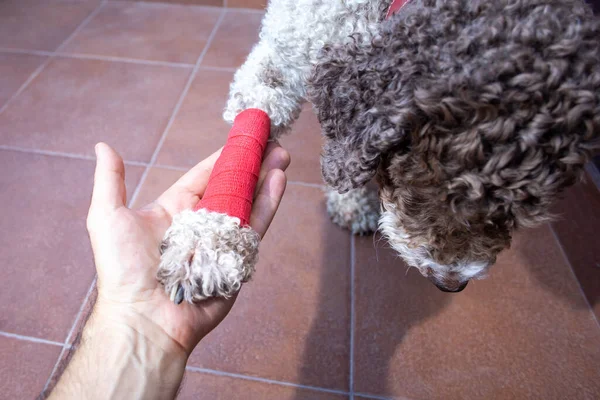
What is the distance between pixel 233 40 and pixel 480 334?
2.53 meters

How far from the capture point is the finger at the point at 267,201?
1.29 m

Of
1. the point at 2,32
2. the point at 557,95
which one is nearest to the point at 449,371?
the point at 557,95

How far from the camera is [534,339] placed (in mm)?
1648

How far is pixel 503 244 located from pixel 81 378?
4.03 feet

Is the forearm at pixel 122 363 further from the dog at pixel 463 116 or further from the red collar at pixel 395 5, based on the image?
the red collar at pixel 395 5

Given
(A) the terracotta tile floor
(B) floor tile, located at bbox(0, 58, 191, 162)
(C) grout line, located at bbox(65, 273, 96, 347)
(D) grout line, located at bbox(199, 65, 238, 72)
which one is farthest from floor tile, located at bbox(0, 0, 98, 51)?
(C) grout line, located at bbox(65, 273, 96, 347)

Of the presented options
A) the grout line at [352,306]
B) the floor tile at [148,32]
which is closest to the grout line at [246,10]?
the floor tile at [148,32]

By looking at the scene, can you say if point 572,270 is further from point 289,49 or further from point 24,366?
point 24,366

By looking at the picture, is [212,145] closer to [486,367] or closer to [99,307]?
[99,307]

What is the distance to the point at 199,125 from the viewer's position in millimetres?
2375

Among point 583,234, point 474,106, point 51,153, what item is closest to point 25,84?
point 51,153

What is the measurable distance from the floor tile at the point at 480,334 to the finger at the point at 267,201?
0.66 m

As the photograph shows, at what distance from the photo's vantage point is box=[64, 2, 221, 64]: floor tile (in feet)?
9.24

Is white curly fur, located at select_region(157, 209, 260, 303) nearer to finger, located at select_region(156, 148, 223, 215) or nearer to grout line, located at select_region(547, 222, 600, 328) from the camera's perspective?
finger, located at select_region(156, 148, 223, 215)
